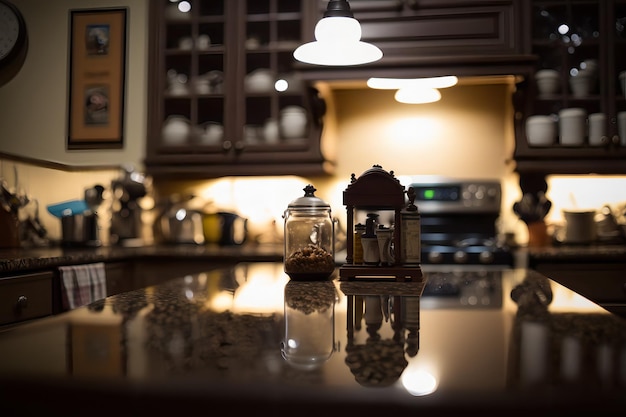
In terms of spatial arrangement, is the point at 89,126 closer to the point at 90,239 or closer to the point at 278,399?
the point at 90,239

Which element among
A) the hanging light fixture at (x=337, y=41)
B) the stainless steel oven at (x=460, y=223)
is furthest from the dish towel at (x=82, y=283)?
the stainless steel oven at (x=460, y=223)

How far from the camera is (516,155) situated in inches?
123

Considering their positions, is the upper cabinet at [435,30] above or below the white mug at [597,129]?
above

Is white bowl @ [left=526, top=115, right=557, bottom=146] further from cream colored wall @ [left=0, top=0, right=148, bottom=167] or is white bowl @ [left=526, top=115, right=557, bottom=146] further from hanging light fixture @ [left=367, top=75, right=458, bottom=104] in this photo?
cream colored wall @ [left=0, top=0, right=148, bottom=167]

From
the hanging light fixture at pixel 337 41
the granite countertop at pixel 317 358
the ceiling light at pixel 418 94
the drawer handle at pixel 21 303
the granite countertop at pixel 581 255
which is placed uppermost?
the ceiling light at pixel 418 94

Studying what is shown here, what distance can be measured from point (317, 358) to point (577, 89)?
9.54 feet

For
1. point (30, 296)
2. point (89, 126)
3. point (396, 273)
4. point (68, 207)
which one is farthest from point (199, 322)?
point (89, 126)

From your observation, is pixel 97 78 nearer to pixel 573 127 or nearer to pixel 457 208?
pixel 457 208

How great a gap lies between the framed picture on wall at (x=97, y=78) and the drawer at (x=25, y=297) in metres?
1.51

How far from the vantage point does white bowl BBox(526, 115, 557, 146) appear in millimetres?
3125

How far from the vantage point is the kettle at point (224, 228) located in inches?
135

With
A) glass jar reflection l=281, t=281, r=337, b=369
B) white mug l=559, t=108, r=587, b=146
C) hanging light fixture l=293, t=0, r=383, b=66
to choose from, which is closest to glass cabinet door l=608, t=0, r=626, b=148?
white mug l=559, t=108, r=587, b=146

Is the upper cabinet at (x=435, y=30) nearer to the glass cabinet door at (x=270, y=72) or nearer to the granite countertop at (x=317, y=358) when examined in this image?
the glass cabinet door at (x=270, y=72)

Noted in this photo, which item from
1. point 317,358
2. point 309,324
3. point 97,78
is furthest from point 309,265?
point 97,78
